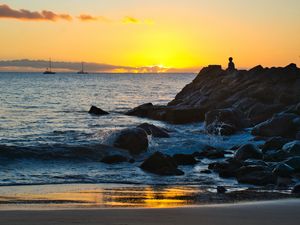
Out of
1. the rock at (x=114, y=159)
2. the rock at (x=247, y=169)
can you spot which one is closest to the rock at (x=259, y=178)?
the rock at (x=247, y=169)

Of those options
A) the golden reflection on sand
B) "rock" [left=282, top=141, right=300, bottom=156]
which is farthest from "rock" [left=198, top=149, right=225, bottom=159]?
the golden reflection on sand

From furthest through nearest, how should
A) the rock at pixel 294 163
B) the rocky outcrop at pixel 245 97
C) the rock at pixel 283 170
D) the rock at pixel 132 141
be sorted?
the rocky outcrop at pixel 245 97 → the rock at pixel 132 141 → the rock at pixel 294 163 → the rock at pixel 283 170

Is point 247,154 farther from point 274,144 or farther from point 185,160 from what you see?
point 274,144

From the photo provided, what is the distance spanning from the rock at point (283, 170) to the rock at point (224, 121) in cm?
1185

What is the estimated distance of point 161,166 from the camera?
15.7m

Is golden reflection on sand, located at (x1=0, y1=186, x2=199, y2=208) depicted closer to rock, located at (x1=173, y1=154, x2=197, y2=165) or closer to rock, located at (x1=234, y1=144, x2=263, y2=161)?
rock, located at (x1=173, y1=154, x2=197, y2=165)

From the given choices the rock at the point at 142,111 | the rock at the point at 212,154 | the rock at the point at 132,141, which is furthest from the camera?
the rock at the point at 142,111

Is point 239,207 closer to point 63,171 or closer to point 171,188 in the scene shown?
point 171,188

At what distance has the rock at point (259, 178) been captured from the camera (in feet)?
44.4

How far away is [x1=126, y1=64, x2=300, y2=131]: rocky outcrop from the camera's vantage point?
102 ft

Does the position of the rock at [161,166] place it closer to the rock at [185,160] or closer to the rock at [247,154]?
the rock at [185,160]

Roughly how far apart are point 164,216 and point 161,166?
727 cm

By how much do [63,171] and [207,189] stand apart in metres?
A: 5.36

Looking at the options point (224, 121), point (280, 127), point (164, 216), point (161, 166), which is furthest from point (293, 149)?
point (164, 216)
